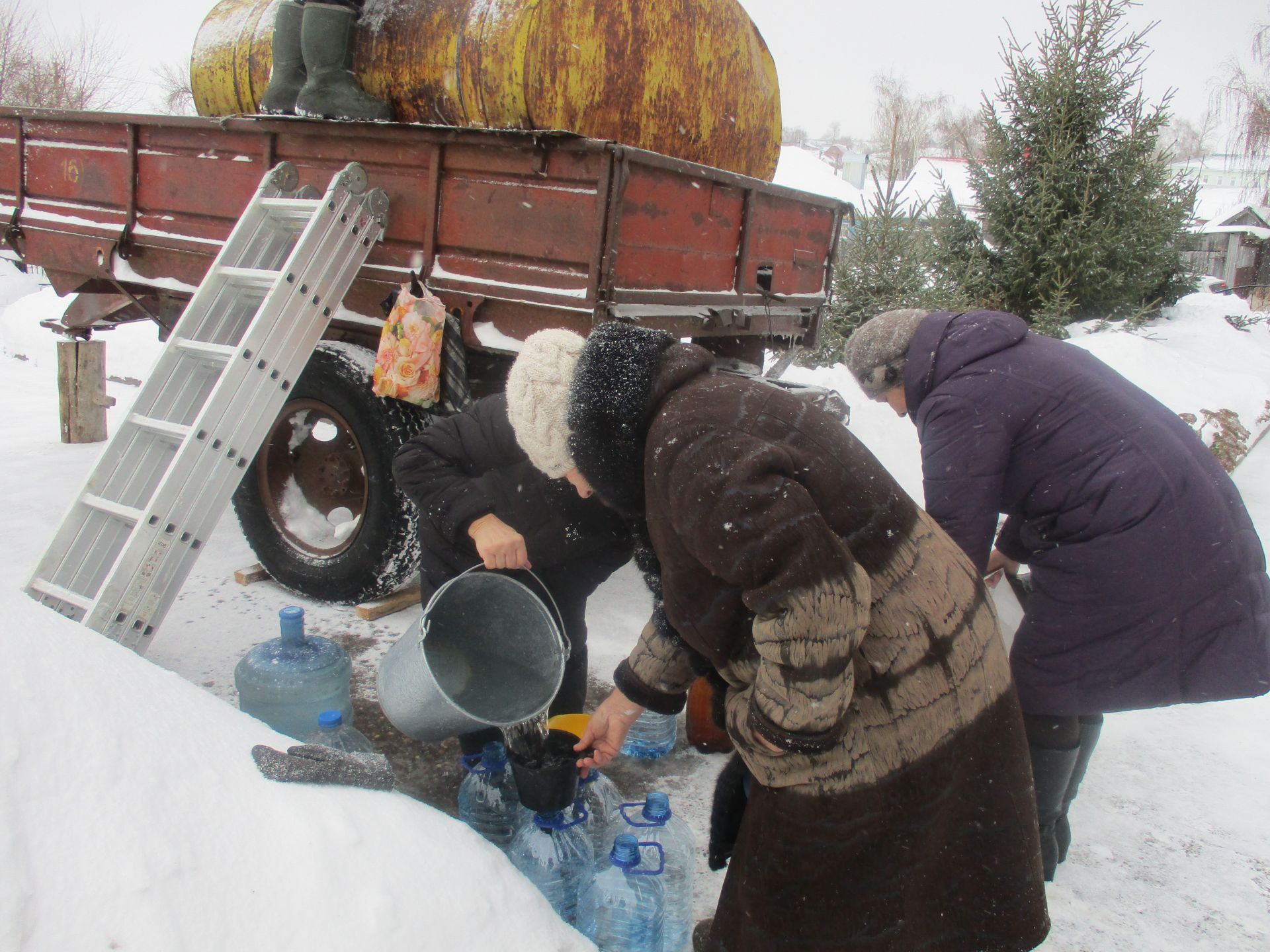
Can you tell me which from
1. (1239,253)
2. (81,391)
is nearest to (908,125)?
(1239,253)

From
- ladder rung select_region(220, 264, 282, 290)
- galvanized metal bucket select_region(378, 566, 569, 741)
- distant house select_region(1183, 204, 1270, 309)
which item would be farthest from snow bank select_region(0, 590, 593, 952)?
distant house select_region(1183, 204, 1270, 309)

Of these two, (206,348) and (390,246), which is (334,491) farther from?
(390,246)

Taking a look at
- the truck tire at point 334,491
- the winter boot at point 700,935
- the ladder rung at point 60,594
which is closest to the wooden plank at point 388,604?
the truck tire at point 334,491

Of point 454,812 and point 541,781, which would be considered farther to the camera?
point 454,812

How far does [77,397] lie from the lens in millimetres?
6055

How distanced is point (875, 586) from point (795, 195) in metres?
3.47

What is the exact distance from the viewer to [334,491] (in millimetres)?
3955

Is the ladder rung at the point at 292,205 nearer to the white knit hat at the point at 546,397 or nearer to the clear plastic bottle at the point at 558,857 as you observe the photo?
the white knit hat at the point at 546,397

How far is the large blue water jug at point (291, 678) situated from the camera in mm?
2641

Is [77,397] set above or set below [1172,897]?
above

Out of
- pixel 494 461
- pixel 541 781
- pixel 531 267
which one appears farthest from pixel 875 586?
pixel 531 267

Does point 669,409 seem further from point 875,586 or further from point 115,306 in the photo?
point 115,306

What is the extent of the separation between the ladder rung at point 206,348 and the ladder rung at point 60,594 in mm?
928

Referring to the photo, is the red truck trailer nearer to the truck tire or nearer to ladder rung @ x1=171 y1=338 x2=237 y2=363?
the truck tire
